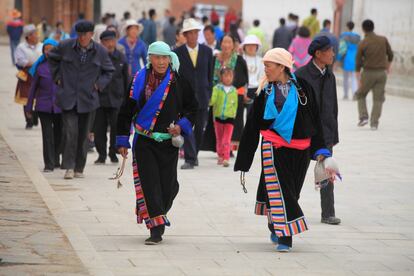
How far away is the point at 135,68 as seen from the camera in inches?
674

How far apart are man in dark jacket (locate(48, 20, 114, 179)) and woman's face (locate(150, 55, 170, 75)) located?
3.43m

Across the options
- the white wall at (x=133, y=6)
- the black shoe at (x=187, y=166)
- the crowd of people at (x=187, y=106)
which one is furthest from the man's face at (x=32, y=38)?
the white wall at (x=133, y=6)

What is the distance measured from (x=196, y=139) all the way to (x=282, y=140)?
5.60m

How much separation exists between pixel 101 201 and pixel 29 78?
20.3 ft

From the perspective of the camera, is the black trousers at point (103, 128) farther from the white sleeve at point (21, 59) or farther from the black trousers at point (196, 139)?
the white sleeve at point (21, 59)

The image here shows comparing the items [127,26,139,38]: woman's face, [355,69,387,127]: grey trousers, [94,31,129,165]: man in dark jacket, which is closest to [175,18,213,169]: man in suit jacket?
[94,31,129,165]: man in dark jacket

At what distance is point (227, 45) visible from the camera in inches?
583

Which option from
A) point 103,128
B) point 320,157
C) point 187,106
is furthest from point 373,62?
point 320,157

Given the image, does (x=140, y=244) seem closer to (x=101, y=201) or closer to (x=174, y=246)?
(x=174, y=246)

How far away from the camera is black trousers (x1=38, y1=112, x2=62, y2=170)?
13.3 meters

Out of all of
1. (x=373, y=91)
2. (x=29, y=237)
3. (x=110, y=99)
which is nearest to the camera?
(x=29, y=237)

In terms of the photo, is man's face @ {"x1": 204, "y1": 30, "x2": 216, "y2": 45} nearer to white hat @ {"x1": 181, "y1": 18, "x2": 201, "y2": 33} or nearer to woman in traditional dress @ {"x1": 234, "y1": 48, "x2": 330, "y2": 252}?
white hat @ {"x1": 181, "y1": 18, "x2": 201, "y2": 33}

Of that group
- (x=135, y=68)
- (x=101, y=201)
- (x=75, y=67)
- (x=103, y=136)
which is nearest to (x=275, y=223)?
(x=101, y=201)

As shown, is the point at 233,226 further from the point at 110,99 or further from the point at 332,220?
the point at 110,99
